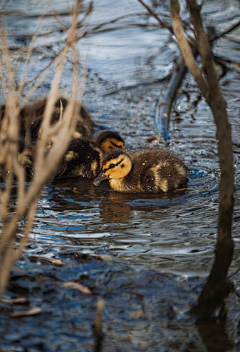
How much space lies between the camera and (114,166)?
4105 millimetres

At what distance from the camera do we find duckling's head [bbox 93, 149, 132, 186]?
13.4 ft

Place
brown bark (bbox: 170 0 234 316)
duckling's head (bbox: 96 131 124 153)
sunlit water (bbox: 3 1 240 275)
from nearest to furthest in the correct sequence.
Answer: brown bark (bbox: 170 0 234 316), sunlit water (bbox: 3 1 240 275), duckling's head (bbox: 96 131 124 153)

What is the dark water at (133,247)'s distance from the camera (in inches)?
86.3

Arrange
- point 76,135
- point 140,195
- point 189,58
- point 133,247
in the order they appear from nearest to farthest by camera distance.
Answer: point 189,58
point 133,247
point 140,195
point 76,135

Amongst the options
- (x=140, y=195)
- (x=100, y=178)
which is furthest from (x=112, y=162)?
(x=140, y=195)

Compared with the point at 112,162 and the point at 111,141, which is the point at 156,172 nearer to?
the point at 112,162

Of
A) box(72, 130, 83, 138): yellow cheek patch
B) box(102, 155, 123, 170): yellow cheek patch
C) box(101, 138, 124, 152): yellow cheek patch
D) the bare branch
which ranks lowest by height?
box(102, 155, 123, 170): yellow cheek patch

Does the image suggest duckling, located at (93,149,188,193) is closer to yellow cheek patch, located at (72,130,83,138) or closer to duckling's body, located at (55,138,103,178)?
duckling's body, located at (55,138,103,178)

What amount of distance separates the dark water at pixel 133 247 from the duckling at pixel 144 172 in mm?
83

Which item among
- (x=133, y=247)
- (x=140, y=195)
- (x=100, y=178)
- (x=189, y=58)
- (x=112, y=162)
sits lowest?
(x=133, y=247)

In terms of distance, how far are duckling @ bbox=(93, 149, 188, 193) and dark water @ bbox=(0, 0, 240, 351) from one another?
0.27 feet

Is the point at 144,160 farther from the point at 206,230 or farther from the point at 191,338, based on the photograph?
the point at 191,338

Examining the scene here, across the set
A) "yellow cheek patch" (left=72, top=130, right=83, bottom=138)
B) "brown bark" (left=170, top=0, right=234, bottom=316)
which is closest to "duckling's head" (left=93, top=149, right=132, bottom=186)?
"yellow cheek patch" (left=72, top=130, right=83, bottom=138)

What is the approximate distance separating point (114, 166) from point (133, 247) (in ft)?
4.00
